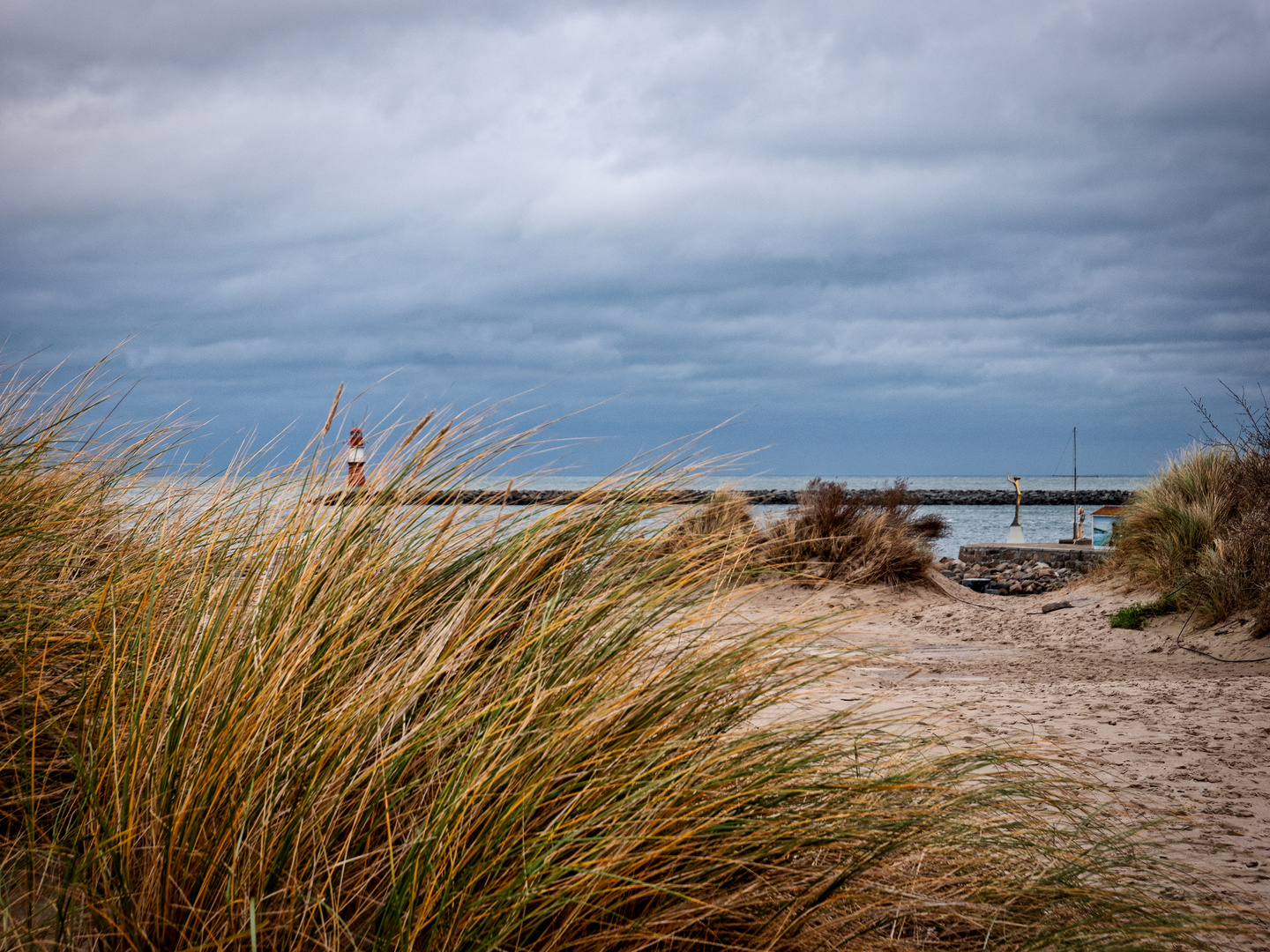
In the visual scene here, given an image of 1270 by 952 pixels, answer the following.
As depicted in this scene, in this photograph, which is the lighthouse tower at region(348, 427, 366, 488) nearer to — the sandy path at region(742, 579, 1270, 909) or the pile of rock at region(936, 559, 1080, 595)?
the sandy path at region(742, 579, 1270, 909)

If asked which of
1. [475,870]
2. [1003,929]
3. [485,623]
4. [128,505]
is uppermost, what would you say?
[128,505]

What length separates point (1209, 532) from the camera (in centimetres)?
809

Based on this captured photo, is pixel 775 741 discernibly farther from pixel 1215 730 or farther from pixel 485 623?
pixel 1215 730

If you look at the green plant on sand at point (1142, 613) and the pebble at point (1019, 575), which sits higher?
the green plant on sand at point (1142, 613)

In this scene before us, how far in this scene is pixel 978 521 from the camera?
3206 centimetres

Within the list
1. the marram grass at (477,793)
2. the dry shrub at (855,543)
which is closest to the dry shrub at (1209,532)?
the dry shrub at (855,543)

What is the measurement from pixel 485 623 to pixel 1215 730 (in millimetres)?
3907

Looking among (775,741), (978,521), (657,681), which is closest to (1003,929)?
(775,741)

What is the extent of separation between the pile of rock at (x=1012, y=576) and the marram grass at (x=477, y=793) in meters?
11.2

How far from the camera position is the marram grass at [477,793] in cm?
142

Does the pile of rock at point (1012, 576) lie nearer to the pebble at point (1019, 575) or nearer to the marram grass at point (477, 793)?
the pebble at point (1019, 575)

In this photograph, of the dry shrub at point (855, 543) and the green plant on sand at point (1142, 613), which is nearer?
the green plant on sand at point (1142, 613)

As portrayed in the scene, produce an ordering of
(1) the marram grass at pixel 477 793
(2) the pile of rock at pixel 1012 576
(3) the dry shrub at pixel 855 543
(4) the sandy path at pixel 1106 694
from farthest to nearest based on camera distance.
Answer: (2) the pile of rock at pixel 1012 576, (3) the dry shrub at pixel 855 543, (4) the sandy path at pixel 1106 694, (1) the marram grass at pixel 477 793

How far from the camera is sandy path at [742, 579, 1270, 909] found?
2.90 meters
